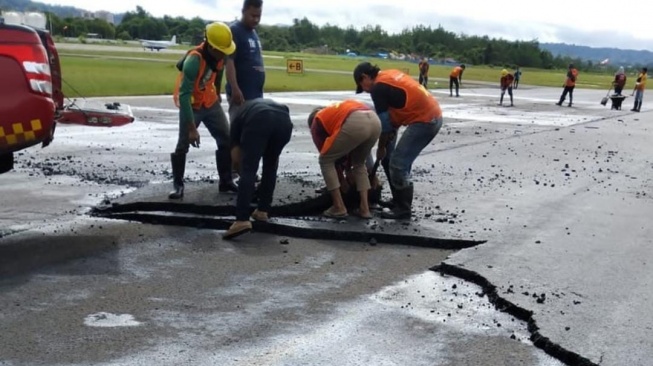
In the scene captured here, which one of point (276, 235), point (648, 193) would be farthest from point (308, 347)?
point (648, 193)

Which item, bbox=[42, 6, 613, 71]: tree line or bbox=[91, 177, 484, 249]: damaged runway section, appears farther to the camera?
bbox=[42, 6, 613, 71]: tree line

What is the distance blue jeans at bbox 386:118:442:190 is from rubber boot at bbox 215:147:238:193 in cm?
172

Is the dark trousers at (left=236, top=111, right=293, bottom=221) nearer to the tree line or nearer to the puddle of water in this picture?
the puddle of water

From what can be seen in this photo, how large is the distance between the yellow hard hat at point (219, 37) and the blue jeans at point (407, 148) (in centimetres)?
194

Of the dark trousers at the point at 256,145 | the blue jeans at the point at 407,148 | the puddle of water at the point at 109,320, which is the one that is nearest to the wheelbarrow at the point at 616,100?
the blue jeans at the point at 407,148

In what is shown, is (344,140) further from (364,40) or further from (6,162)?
(364,40)

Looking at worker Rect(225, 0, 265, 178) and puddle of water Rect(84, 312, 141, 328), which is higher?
worker Rect(225, 0, 265, 178)

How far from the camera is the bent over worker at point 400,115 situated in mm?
7184

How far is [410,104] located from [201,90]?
6.90ft

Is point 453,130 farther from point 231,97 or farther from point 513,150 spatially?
point 231,97

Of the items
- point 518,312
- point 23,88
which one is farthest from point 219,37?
point 518,312

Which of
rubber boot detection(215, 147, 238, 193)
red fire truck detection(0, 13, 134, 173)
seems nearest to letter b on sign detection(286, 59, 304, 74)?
rubber boot detection(215, 147, 238, 193)

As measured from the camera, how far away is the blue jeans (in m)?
7.42

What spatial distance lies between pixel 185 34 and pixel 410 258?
514 feet
